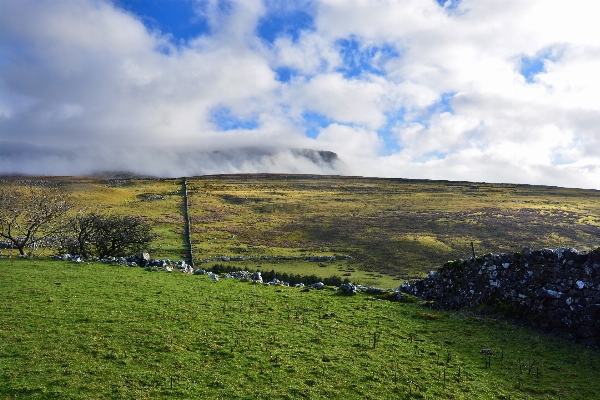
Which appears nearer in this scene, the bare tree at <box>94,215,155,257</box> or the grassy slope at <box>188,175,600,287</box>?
the bare tree at <box>94,215,155,257</box>

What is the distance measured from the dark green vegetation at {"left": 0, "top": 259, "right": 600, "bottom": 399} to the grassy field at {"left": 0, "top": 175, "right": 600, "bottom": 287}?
24.1 metres

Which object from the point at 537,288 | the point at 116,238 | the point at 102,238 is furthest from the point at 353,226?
the point at 537,288

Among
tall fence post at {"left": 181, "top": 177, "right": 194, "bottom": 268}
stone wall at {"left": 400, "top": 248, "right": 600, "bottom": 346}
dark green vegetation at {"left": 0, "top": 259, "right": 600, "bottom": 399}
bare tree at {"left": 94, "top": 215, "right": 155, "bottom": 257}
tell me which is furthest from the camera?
tall fence post at {"left": 181, "top": 177, "right": 194, "bottom": 268}

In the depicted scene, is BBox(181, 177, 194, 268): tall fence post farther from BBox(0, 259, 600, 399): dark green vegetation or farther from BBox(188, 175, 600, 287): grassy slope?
BBox(0, 259, 600, 399): dark green vegetation

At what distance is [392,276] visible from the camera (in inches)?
1820

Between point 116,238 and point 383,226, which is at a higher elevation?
point 116,238

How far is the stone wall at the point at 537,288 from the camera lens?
17.2 meters

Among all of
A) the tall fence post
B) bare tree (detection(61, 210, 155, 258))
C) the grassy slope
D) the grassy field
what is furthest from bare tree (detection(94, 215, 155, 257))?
the grassy slope

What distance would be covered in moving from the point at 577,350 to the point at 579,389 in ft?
12.9

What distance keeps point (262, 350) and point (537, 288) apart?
1414 cm

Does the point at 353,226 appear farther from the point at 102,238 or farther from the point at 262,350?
the point at 262,350

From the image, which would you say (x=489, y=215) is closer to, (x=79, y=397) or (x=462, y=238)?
(x=462, y=238)

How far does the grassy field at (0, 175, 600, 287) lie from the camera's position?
178 ft

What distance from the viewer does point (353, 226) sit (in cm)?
8000
